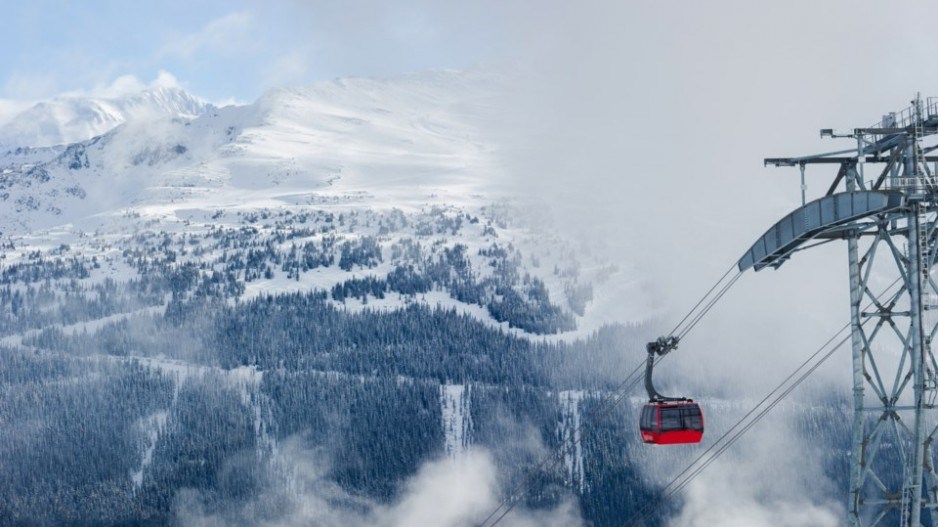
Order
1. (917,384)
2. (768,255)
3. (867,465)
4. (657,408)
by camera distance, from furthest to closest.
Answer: (657,408)
(768,255)
(867,465)
(917,384)

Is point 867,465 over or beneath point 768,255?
beneath

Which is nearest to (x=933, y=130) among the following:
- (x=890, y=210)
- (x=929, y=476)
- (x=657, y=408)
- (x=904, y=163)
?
(x=904, y=163)

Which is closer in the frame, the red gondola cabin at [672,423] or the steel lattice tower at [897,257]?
the steel lattice tower at [897,257]

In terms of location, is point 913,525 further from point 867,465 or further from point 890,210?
point 890,210

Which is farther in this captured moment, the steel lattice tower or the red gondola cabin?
the red gondola cabin

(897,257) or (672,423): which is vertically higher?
(897,257)

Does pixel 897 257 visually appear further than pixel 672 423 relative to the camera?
No

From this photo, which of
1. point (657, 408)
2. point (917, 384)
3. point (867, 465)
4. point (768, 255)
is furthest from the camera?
point (657, 408)

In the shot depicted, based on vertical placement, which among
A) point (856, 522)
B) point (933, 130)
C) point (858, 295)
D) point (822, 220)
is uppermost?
point (933, 130)
